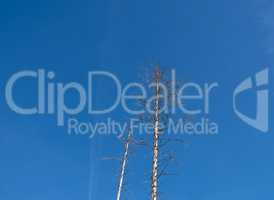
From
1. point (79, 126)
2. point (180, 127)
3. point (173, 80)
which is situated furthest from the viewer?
point (79, 126)

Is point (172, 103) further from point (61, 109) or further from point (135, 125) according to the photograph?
point (61, 109)

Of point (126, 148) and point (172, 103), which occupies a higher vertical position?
point (172, 103)

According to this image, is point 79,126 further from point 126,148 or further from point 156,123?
point 156,123

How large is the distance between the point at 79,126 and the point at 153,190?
1451cm

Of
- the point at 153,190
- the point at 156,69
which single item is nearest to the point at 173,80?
the point at 156,69

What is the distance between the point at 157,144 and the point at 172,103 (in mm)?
2299

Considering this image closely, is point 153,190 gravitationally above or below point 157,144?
below

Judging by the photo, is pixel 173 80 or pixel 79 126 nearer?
pixel 173 80

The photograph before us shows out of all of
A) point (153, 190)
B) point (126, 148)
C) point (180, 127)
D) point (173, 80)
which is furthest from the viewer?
point (180, 127)

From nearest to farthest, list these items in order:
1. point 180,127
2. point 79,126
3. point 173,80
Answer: point 173,80, point 180,127, point 79,126

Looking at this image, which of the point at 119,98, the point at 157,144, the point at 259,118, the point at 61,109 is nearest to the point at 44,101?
the point at 61,109

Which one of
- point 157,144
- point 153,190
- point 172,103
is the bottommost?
point 153,190

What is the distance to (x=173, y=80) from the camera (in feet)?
89.5

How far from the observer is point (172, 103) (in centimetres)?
2720
